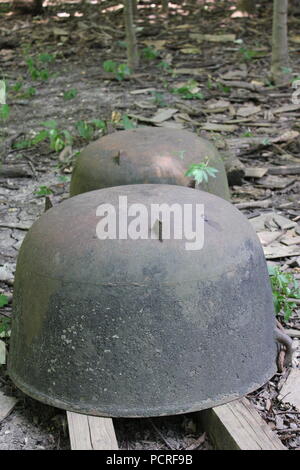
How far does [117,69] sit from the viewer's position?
10023mm

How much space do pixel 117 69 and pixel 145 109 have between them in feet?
5.95

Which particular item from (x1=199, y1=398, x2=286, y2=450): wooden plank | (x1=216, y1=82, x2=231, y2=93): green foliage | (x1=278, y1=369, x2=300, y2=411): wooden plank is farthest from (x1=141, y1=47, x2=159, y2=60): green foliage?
(x1=199, y1=398, x2=286, y2=450): wooden plank

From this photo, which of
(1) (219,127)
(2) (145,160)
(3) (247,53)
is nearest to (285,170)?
(1) (219,127)

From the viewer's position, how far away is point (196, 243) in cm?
299

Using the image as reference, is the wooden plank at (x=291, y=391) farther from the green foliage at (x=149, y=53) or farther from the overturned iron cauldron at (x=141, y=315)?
the green foliage at (x=149, y=53)

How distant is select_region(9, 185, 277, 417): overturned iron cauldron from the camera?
113 inches

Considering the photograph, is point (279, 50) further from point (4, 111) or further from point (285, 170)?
point (4, 111)

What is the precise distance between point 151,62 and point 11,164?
4.16 m

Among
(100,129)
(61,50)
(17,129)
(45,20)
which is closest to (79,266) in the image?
(100,129)

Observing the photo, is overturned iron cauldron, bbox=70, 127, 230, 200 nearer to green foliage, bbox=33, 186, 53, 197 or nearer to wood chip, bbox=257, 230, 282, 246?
wood chip, bbox=257, 230, 282, 246

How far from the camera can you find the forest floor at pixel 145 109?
322 cm

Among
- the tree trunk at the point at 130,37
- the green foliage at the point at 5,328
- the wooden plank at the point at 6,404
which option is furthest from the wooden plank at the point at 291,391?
the tree trunk at the point at 130,37

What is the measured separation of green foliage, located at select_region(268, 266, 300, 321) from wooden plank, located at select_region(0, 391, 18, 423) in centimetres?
162

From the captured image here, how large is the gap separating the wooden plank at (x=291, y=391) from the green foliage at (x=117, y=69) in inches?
276
